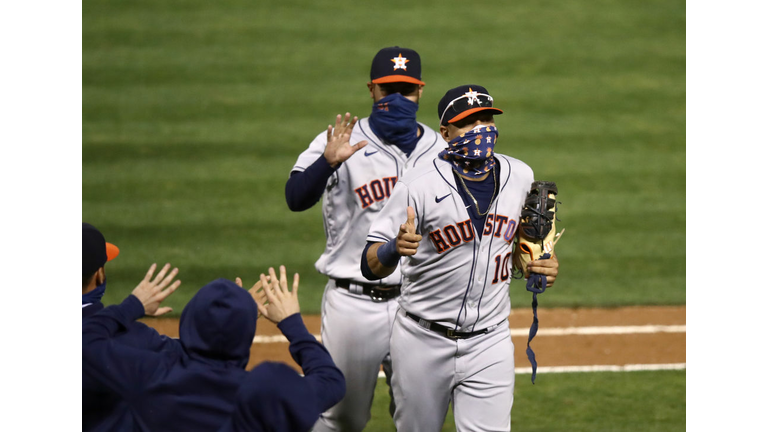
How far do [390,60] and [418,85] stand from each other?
0.18 metres

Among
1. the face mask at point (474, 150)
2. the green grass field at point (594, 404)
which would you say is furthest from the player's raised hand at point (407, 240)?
the green grass field at point (594, 404)

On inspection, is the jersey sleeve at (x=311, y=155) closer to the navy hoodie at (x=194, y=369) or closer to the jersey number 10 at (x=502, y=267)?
the jersey number 10 at (x=502, y=267)

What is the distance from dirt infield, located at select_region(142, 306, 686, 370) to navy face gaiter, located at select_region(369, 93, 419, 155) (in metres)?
2.35

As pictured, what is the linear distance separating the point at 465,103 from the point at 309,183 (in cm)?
81

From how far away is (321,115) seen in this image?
9.62 m

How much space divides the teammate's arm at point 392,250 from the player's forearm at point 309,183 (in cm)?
55

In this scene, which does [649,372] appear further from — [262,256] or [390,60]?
[262,256]

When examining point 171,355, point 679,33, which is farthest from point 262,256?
point 679,33

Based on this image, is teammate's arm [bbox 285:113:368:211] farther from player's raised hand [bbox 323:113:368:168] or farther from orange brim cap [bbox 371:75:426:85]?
orange brim cap [bbox 371:75:426:85]

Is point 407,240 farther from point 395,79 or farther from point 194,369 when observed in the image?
point 395,79

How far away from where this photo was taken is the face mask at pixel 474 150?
3.11 metres

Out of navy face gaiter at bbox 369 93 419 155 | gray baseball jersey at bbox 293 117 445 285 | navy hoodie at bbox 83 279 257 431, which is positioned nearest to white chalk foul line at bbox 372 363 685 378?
gray baseball jersey at bbox 293 117 445 285

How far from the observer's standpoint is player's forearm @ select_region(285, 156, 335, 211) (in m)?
3.54

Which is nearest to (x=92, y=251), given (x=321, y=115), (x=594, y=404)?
(x=594, y=404)
